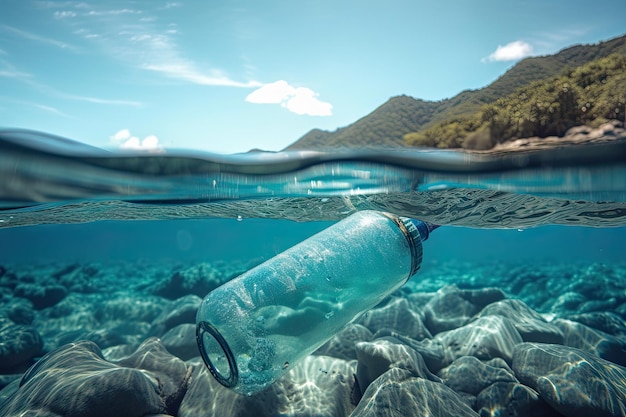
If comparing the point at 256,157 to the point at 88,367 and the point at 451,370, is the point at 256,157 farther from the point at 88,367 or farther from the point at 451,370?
the point at 451,370

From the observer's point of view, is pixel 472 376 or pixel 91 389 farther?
pixel 472 376

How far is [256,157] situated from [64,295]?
12.3m

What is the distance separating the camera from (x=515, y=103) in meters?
5.18

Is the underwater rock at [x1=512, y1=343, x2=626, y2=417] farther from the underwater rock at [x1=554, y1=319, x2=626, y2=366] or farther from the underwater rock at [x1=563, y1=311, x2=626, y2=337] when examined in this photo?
the underwater rock at [x1=563, y1=311, x2=626, y2=337]

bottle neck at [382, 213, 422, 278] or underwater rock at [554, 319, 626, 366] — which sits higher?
bottle neck at [382, 213, 422, 278]

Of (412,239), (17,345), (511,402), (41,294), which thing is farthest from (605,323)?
(41,294)

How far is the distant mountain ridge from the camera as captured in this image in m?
4.98

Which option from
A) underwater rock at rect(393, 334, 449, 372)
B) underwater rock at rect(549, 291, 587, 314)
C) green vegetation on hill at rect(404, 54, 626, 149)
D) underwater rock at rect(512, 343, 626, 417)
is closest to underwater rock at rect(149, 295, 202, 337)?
underwater rock at rect(393, 334, 449, 372)

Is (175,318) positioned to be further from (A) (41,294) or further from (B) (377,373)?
(A) (41,294)

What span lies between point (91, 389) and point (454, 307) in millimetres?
8900

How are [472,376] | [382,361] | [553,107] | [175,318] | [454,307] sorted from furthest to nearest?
1. [454,307]
2. [175,318]
3. [472,376]
4. [553,107]
5. [382,361]

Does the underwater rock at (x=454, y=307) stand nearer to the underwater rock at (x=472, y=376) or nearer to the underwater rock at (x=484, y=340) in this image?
the underwater rock at (x=484, y=340)

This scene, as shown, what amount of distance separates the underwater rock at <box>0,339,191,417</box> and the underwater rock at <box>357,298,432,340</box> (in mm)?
4866

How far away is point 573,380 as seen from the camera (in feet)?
14.2
